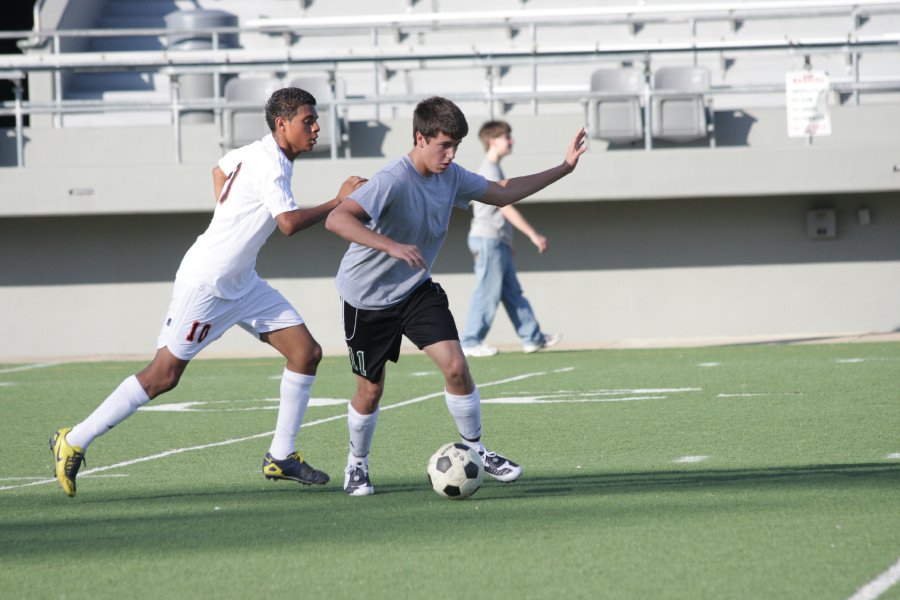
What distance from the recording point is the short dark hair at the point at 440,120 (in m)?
6.04

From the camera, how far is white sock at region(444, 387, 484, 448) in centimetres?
635

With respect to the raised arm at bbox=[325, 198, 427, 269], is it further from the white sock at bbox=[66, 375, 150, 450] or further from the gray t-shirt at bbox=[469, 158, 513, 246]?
the gray t-shirt at bbox=[469, 158, 513, 246]

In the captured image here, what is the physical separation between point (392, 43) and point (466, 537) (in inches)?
703

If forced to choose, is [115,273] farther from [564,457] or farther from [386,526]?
[386,526]

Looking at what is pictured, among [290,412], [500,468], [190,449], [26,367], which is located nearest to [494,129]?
[190,449]

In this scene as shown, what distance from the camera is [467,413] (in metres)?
6.39

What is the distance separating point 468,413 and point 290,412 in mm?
949

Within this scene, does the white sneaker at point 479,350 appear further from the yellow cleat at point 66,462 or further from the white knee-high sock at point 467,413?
the yellow cleat at point 66,462

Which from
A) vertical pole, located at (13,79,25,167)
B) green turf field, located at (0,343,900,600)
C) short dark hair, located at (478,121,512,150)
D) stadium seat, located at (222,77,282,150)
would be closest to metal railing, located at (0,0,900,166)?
vertical pole, located at (13,79,25,167)

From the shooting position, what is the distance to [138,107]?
Result: 17.3 meters

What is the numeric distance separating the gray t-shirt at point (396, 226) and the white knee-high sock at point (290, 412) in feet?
1.98

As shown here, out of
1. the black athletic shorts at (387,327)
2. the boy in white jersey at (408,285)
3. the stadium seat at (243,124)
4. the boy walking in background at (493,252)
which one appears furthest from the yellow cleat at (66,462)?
the stadium seat at (243,124)

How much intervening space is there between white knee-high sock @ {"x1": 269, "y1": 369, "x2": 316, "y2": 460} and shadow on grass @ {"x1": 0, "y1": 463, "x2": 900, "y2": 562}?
0.21 meters

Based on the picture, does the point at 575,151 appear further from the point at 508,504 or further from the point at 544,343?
the point at 544,343
